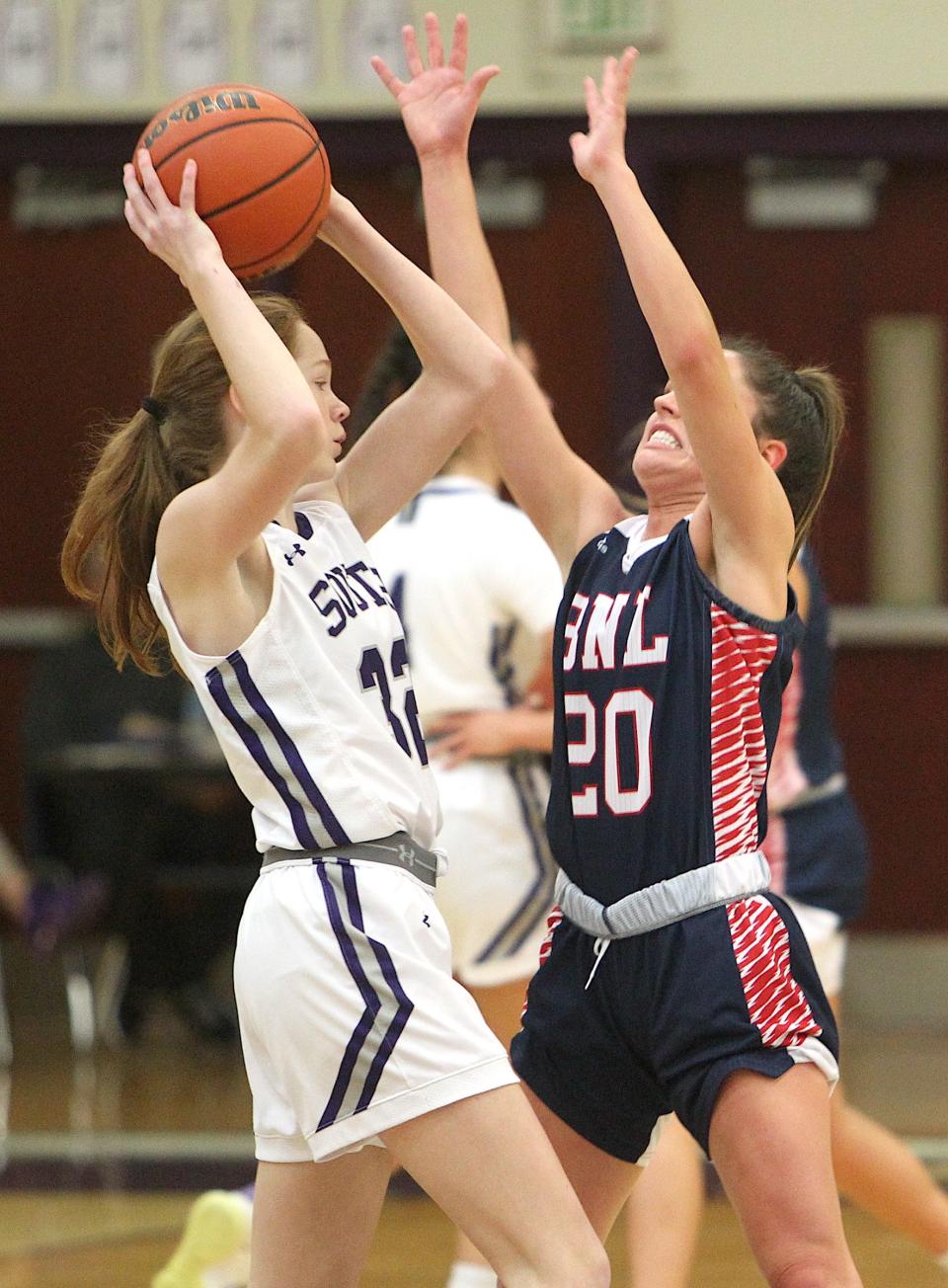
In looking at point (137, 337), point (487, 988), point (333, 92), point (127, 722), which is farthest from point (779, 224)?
point (487, 988)

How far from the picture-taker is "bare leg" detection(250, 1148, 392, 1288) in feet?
8.45

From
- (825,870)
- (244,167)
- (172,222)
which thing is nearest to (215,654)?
(172,222)

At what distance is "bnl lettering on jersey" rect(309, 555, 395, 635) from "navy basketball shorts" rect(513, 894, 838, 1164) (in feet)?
1.79

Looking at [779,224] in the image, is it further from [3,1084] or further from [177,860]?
[3,1084]

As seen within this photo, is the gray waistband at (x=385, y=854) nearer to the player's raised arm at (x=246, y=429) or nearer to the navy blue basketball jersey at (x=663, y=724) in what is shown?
the navy blue basketball jersey at (x=663, y=724)

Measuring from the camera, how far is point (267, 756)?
260 centimetres

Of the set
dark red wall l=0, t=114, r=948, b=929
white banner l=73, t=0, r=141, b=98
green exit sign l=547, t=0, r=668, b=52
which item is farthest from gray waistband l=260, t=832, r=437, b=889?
white banner l=73, t=0, r=141, b=98

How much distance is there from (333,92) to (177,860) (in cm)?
292

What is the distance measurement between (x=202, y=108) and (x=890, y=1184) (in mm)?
2371

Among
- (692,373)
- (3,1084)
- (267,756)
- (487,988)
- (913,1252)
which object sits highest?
(692,373)

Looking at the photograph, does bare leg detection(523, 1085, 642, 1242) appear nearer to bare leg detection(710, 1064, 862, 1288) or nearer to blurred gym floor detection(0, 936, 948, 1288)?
bare leg detection(710, 1064, 862, 1288)

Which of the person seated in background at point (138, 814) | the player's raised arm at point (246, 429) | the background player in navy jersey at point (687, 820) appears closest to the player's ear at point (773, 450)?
the background player in navy jersey at point (687, 820)

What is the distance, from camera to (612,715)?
9.16ft

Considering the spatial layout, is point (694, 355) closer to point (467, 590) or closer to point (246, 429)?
point (246, 429)
